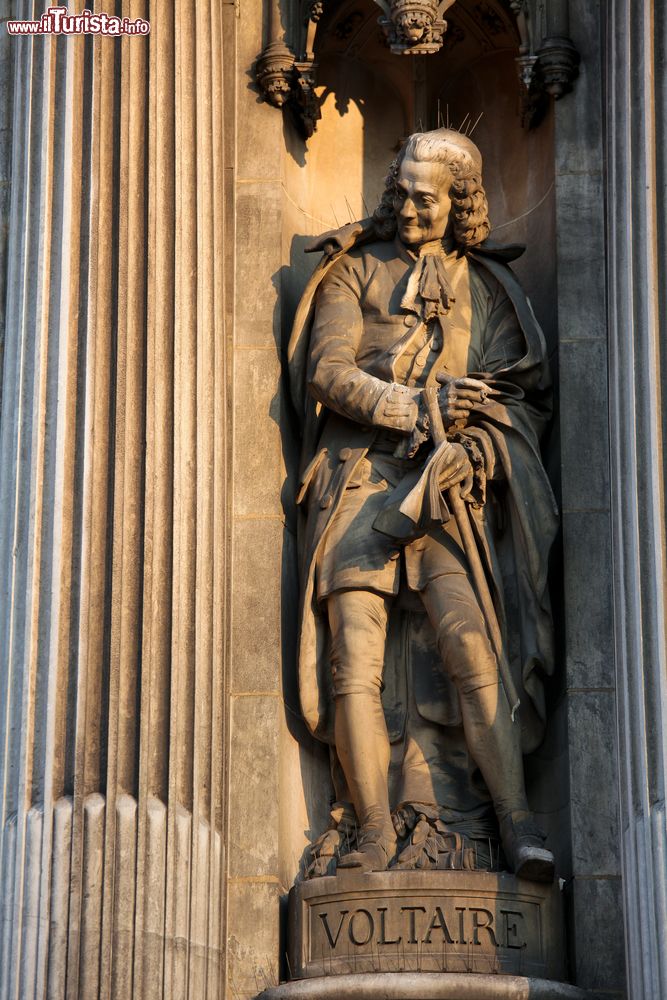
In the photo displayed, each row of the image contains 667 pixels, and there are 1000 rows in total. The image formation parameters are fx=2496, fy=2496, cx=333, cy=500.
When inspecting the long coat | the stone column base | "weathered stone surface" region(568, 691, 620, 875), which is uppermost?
the long coat

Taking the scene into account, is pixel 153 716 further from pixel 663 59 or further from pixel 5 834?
pixel 663 59

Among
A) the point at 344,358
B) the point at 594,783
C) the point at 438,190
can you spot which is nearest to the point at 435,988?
the point at 594,783

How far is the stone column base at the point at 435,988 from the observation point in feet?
37.1

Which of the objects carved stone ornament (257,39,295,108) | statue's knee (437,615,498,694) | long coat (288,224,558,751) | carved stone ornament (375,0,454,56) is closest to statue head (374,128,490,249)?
long coat (288,224,558,751)

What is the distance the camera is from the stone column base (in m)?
11.3

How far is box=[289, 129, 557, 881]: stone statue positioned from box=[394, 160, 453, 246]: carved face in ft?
0.03

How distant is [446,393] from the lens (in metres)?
12.5

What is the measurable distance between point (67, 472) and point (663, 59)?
352 centimetres

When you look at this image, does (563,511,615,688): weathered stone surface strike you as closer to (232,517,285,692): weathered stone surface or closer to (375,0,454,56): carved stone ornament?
(232,517,285,692): weathered stone surface

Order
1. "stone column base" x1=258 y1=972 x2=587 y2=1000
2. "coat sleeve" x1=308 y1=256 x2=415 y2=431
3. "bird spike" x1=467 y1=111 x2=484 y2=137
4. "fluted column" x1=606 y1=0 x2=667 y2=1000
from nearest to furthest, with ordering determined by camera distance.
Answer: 1. "fluted column" x1=606 y1=0 x2=667 y2=1000
2. "stone column base" x1=258 y1=972 x2=587 y2=1000
3. "coat sleeve" x1=308 y1=256 x2=415 y2=431
4. "bird spike" x1=467 y1=111 x2=484 y2=137

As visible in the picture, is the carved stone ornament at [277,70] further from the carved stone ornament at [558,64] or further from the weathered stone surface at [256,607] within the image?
the weathered stone surface at [256,607]

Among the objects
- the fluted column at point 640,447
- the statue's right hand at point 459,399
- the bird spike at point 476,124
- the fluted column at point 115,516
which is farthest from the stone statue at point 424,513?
the bird spike at point 476,124

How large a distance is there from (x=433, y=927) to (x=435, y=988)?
39 cm

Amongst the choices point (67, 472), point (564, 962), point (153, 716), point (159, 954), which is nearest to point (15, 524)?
point (67, 472)
